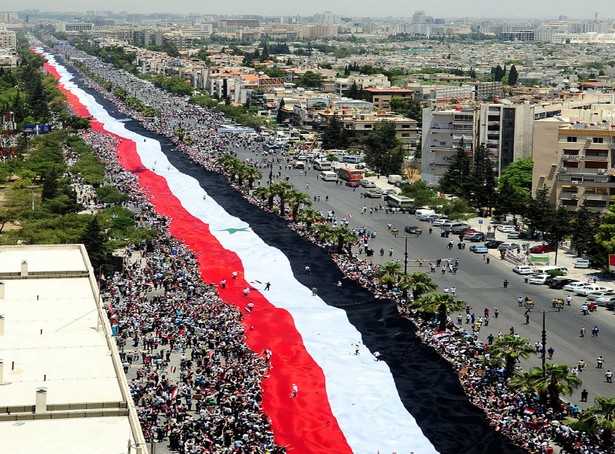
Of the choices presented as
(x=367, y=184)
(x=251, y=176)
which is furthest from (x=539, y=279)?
(x=251, y=176)

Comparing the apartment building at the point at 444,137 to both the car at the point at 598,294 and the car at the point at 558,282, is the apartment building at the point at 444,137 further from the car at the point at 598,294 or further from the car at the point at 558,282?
the car at the point at 598,294

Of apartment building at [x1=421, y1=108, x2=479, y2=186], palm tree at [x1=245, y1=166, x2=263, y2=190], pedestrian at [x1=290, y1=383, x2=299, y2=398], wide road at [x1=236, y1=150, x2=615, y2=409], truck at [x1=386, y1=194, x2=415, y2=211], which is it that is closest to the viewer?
pedestrian at [x1=290, y1=383, x2=299, y2=398]

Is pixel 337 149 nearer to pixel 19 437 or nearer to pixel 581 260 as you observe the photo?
pixel 581 260

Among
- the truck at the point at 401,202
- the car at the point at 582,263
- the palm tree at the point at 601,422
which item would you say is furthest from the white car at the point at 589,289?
the truck at the point at 401,202

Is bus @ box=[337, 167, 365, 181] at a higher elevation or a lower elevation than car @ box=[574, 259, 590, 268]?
lower

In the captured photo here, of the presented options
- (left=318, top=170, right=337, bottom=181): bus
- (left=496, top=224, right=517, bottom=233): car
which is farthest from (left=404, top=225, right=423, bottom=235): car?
(left=318, top=170, right=337, bottom=181): bus

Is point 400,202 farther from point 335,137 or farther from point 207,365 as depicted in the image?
point 207,365

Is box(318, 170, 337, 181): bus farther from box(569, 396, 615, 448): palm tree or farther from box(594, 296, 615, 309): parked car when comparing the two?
box(569, 396, 615, 448): palm tree
